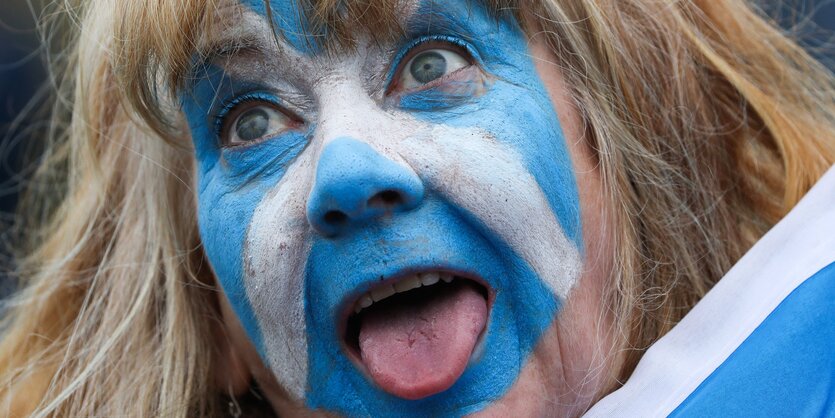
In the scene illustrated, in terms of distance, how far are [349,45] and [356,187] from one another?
0.22 m

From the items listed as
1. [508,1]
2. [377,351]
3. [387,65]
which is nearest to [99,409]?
[377,351]

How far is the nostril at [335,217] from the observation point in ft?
4.01

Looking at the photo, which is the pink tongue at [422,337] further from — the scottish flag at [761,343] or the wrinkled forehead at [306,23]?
the wrinkled forehead at [306,23]

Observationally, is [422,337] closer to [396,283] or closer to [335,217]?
[396,283]

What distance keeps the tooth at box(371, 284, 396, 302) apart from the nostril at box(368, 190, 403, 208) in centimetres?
11

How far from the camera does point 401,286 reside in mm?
1256

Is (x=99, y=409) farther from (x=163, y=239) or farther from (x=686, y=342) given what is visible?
(x=686, y=342)

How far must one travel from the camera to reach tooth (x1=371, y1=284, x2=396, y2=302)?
49.6 inches

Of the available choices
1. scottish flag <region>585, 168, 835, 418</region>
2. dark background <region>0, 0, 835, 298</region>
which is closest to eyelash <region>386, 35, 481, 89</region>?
scottish flag <region>585, 168, 835, 418</region>

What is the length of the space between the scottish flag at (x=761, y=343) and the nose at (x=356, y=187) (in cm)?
38

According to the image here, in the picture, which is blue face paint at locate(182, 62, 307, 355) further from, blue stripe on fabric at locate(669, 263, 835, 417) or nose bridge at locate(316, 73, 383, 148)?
blue stripe on fabric at locate(669, 263, 835, 417)

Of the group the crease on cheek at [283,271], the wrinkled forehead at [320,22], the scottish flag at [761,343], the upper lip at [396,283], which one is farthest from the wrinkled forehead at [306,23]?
the scottish flag at [761,343]

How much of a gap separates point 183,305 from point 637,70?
802 mm

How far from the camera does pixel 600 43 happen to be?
1416 mm
